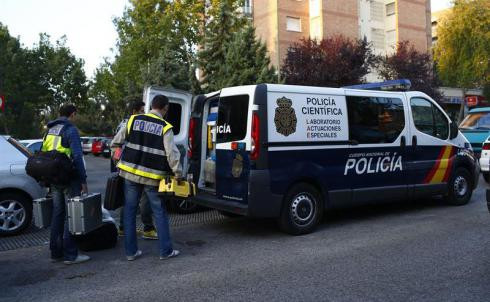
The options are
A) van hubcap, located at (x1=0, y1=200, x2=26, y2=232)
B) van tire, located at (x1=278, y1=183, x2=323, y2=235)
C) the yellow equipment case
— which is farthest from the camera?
van hubcap, located at (x1=0, y1=200, x2=26, y2=232)

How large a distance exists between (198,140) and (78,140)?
2.23m

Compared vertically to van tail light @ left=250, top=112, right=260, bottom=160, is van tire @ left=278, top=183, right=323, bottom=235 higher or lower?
lower

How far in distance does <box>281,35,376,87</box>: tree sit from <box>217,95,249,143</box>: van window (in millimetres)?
18708

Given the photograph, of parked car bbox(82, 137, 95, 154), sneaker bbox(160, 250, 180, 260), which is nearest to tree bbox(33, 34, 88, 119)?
parked car bbox(82, 137, 95, 154)

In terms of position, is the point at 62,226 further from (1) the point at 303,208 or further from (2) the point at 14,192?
(1) the point at 303,208

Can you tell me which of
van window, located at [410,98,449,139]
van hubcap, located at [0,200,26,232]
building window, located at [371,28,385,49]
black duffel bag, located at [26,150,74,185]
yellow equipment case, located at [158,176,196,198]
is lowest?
van hubcap, located at [0,200,26,232]

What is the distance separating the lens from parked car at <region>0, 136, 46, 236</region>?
22.5 ft

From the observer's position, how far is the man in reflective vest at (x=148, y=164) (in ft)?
17.5

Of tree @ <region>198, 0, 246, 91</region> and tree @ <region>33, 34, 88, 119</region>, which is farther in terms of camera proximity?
tree @ <region>33, 34, 88, 119</region>

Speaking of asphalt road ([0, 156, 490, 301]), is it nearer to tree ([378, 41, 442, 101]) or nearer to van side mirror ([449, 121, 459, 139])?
van side mirror ([449, 121, 459, 139])

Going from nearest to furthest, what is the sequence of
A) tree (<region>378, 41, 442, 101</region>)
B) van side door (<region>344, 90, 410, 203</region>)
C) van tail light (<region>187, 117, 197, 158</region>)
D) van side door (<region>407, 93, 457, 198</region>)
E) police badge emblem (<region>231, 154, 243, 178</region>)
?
police badge emblem (<region>231, 154, 243, 178</region>) → van side door (<region>344, 90, 410, 203</region>) → van tail light (<region>187, 117, 197, 158</region>) → van side door (<region>407, 93, 457, 198</region>) → tree (<region>378, 41, 442, 101</region>)

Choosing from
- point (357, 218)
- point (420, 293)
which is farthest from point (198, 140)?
point (420, 293)

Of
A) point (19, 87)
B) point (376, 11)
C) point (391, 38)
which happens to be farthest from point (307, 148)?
point (19, 87)

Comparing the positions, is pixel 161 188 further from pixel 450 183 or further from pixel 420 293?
pixel 450 183
